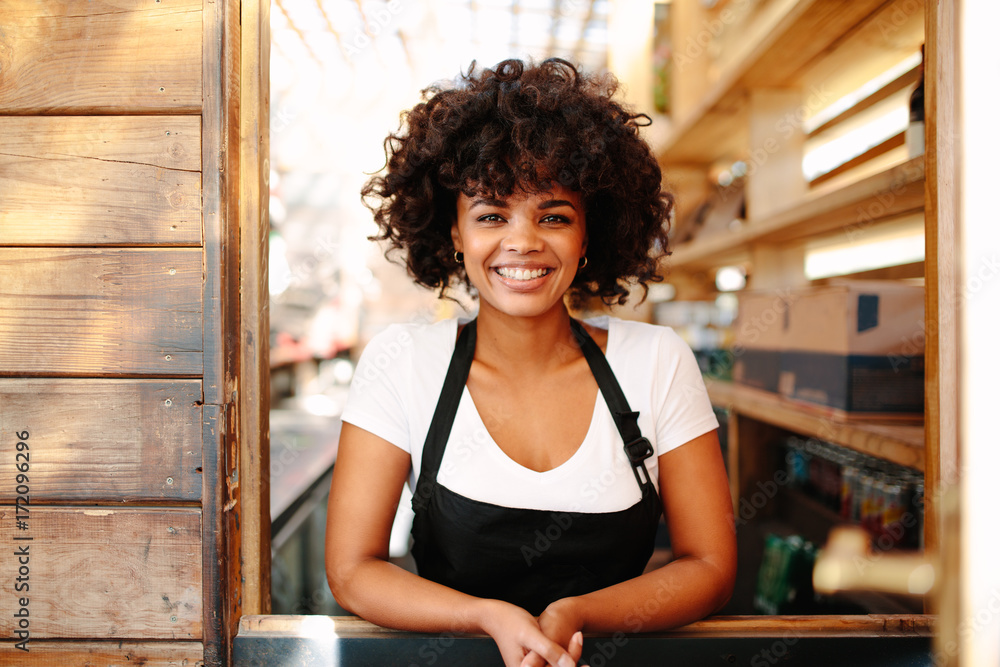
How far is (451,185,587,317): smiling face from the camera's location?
1162 millimetres

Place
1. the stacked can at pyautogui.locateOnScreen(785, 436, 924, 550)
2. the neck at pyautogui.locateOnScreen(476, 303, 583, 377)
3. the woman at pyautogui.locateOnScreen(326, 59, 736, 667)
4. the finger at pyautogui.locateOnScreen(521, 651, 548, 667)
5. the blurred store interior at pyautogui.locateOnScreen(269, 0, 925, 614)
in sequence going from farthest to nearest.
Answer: the blurred store interior at pyautogui.locateOnScreen(269, 0, 925, 614) < the stacked can at pyautogui.locateOnScreen(785, 436, 924, 550) < the neck at pyautogui.locateOnScreen(476, 303, 583, 377) < the woman at pyautogui.locateOnScreen(326, 59, 736, 667) < the finger at pyautogui.locateOnScreen(521, 651, 548, 667)

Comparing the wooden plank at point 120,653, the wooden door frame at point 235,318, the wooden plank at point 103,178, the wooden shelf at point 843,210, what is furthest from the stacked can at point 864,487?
the wooden plank at point 103,178

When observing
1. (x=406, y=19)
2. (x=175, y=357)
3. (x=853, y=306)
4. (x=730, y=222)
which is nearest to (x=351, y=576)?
(x=175, y=357)

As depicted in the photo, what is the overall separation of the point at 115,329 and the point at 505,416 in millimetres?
695

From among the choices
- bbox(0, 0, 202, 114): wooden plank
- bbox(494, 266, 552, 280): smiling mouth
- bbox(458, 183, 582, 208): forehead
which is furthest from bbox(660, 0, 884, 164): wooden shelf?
bbox(0, 0, 202, 114): wooden plank

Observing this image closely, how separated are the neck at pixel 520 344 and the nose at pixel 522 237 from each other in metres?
0.18

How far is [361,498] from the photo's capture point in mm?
1145

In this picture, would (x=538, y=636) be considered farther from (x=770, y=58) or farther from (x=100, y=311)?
(x=770, y=58)

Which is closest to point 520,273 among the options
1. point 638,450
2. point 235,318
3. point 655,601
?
point 638,450

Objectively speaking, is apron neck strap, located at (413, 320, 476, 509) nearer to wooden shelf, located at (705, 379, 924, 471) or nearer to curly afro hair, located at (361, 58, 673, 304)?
curly afro hair, located at (361, 58, 673, 304)

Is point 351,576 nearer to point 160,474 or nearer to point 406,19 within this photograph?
point 160,474

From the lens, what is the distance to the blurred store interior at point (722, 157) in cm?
174

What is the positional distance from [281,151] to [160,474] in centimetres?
413

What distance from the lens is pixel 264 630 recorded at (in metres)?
1.05
